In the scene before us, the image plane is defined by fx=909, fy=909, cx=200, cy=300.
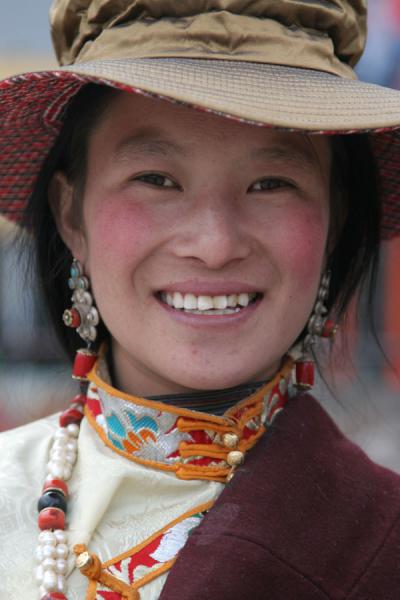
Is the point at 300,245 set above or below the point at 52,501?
above

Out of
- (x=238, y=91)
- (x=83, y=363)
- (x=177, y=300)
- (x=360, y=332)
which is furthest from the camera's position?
(x=360, y=332)

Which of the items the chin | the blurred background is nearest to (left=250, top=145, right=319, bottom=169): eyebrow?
the chin

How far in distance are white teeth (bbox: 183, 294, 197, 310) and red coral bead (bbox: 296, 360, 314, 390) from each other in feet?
1.10

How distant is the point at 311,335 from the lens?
1.83 m

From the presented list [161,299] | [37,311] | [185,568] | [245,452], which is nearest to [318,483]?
[245,452]

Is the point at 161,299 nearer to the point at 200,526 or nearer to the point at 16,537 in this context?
the point at 200,526

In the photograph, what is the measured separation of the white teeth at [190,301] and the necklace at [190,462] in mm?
183

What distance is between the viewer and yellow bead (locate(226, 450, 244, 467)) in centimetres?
160

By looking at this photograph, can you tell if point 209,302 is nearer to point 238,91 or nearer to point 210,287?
point 210,287

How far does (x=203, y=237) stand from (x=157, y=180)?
0.16 meters

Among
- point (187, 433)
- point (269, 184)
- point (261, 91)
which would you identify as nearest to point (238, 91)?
point (261, 91)

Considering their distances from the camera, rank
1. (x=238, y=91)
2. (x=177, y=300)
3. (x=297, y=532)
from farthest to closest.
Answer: (x=177, y=300), (x=297, y=532), (x=238, y=91)

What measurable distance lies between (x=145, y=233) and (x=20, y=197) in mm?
519

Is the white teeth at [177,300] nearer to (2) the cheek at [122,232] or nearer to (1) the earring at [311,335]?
(2) the cheek at [122,232]
